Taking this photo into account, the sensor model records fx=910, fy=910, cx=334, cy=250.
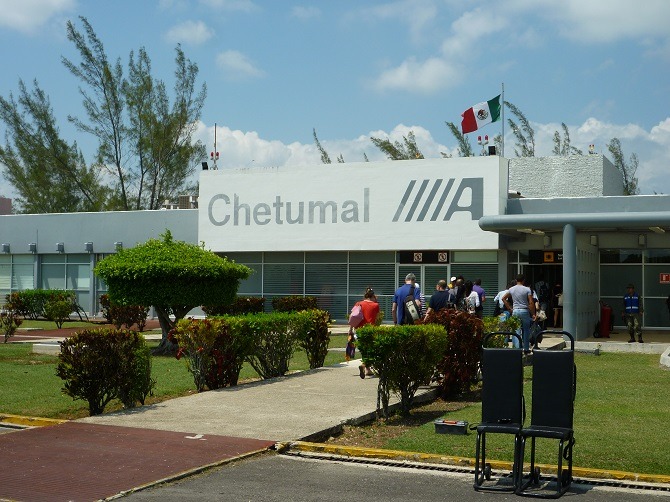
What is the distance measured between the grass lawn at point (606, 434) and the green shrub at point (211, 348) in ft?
12.9

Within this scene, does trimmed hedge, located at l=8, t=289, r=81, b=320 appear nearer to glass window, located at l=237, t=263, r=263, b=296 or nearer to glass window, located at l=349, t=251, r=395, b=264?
glass window, located at l=237, t=263, r=263, b=296

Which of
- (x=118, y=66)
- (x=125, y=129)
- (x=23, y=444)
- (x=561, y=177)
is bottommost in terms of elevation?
(x=23, y=444)

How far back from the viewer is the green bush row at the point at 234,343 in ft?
46.9

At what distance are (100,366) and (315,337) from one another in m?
6.39

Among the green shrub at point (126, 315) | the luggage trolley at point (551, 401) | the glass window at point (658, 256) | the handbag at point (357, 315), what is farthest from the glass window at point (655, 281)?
the luggage trolley at point (551, 401)

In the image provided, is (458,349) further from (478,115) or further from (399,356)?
(478,115)

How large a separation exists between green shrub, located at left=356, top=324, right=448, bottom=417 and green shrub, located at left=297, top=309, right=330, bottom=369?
4.99 meters

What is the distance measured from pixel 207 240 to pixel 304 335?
20.2 metres

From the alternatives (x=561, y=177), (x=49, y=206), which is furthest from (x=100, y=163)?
(x=561, y=177)

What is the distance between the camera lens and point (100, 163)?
60312mm

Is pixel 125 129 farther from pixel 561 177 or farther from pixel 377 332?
pixel 377 332

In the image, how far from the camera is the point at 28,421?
38.2 feet

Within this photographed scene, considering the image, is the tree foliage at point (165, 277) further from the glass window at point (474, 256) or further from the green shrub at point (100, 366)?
the glass window at point (474, 256)

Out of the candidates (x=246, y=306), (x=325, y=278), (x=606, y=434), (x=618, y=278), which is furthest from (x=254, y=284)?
(x=606, y=434)
